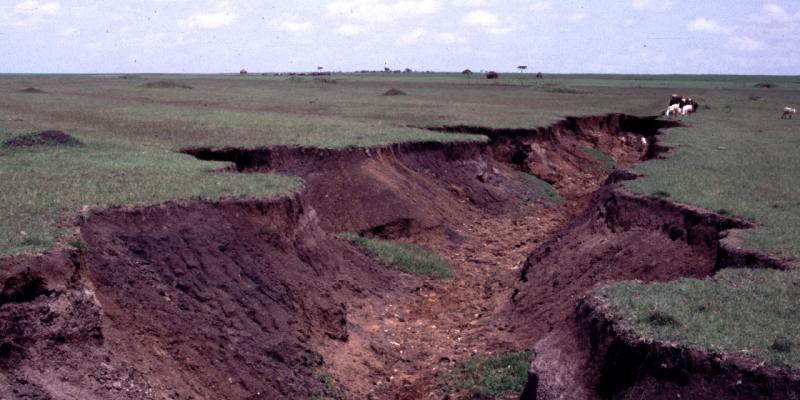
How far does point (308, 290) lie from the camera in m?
11.2

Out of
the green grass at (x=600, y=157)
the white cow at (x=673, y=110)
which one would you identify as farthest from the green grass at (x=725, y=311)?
the white cow at (x=673, y=110)

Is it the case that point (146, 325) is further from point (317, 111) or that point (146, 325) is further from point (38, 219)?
point (317, 111)

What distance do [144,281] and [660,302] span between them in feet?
19.2

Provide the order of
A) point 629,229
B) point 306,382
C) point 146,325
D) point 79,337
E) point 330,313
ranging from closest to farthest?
1. point 79,337
2. point 146,325
3. point 306,382
4. point 330,313
5. point 629,229

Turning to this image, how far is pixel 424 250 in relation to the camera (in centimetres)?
1617

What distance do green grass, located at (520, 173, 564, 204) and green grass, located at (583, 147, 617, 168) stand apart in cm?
579

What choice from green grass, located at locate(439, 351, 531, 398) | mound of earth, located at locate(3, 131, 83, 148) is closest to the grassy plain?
mound of earth, located at locate(3, 131, 83, 148)

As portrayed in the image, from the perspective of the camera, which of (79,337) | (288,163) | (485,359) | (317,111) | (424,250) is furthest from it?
(317,111)

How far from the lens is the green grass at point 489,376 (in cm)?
918

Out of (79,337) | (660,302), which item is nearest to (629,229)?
(660,302)

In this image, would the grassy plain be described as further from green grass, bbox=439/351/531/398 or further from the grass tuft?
green grass, bbox=439/351/531/398

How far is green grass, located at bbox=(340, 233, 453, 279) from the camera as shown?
48.6 feet

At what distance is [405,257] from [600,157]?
1693cm

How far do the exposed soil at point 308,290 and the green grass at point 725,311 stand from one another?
81 cm
